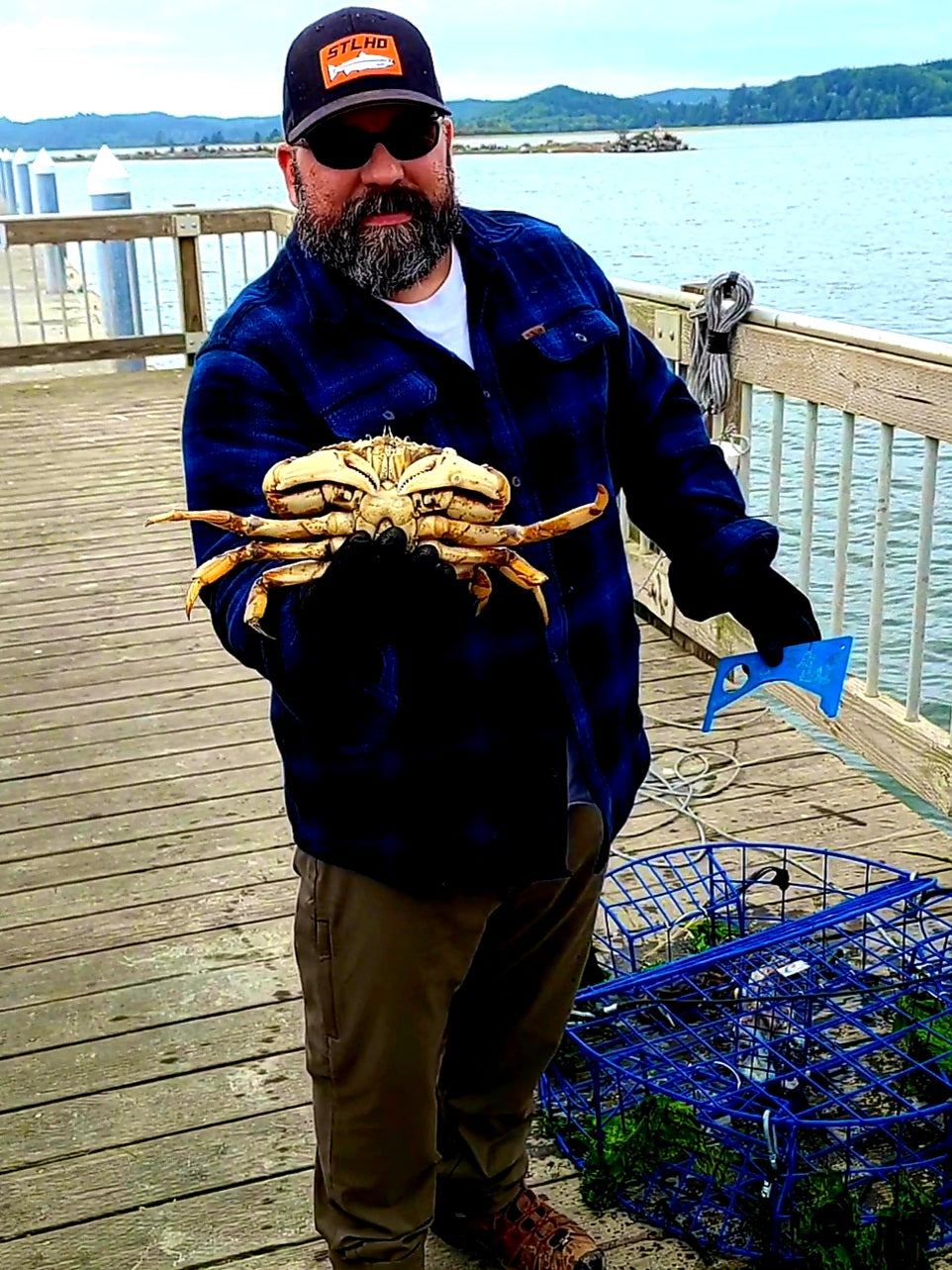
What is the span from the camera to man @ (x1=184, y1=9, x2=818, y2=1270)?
7.01 feet

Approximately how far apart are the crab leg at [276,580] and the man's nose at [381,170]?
614 millimetres

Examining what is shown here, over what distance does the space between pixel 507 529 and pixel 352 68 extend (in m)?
0.75

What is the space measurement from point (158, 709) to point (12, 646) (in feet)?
3.27

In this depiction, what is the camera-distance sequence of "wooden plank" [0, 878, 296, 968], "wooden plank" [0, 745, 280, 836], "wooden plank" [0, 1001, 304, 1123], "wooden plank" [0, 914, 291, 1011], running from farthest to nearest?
"wooden plank" [0, 745, 280, 836] → "wooden plank" [0, 878, 296, 968] → "wooden plank" [0, 914, 291, 1011] → "wooden plank" [0, 1001, 304, 1123]

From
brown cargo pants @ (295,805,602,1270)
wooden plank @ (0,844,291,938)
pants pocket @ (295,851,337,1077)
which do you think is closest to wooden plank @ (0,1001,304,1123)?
wooden plank @ (0,844,291,938)

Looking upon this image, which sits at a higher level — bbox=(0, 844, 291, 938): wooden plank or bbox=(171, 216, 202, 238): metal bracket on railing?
bbox=(171, 216, 202, 238): metal bracket on railing

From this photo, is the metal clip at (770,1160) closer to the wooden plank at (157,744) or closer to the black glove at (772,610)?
the black glove at (772,610)

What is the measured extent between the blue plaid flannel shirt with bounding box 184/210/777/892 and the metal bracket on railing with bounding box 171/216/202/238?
28.8ft

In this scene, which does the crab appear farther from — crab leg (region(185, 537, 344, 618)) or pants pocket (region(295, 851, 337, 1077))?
pants pocket (region(295, 851, 337, 1077))

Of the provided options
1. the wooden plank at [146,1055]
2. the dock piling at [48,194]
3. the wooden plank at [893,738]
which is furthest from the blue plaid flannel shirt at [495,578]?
the dock piling at [48,194]

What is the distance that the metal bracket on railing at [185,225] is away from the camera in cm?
1054

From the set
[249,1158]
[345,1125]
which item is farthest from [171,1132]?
[345,1125]

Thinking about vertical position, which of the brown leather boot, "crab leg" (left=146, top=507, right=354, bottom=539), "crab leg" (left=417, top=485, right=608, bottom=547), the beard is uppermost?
the beard

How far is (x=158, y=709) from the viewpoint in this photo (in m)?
5.18
